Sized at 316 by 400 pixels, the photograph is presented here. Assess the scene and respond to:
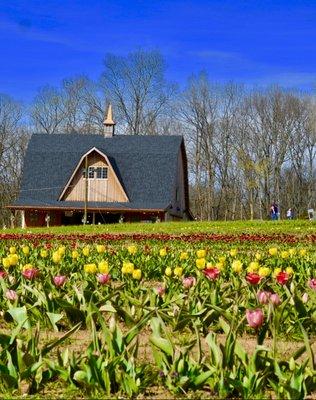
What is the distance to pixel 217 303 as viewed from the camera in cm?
558

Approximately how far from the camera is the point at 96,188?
46.4m

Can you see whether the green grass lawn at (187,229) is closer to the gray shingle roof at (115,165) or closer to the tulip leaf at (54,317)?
the gray shingle roof at (115,165)

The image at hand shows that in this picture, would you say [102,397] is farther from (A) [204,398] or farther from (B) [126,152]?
(B) [126,152]

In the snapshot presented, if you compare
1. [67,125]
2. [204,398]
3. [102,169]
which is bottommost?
[204,398]

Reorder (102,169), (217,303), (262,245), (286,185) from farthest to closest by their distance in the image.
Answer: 1. (286,185)
2. (102,169)
3. (262,245)
4. (217,303)

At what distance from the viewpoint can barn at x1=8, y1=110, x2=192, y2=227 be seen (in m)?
45.7

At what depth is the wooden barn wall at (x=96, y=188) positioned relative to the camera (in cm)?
4628

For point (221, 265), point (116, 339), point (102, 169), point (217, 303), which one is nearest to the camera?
point (116, 339)

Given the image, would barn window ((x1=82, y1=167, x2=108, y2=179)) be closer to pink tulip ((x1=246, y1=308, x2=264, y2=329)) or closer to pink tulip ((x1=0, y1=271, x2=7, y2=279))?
pink tulip ((x1=0, y1=271, x2=7, y2=279))

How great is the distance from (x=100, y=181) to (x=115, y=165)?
6.52ft

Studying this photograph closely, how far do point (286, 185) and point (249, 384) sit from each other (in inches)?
3032

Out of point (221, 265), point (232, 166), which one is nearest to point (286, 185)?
point (232, 166)

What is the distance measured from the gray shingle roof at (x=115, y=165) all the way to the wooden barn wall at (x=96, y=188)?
0.73 meters

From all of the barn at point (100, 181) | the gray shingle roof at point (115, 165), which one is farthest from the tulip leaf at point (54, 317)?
the gray shingle roof at point (115, 165)
